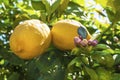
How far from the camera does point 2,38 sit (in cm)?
151

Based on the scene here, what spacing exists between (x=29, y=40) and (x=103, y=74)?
0.24 metres

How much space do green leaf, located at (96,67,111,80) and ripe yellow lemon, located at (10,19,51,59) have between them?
18 centimetres

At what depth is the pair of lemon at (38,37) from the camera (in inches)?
44.3

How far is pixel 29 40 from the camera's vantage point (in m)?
1.12

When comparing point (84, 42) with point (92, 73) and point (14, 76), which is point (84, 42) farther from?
point (14, 76)

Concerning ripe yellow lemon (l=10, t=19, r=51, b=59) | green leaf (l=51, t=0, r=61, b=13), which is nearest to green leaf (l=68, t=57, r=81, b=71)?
ripe yellow lemon (l=10, t=19, r=51, b=59)

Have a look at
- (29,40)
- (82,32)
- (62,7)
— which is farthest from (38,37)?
(62,7)

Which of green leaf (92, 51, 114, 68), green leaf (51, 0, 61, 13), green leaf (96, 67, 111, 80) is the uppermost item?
green leaf (51, 0, 61, 13)

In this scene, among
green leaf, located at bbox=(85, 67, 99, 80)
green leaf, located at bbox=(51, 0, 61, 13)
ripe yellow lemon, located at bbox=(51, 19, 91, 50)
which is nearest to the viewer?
green leaf, located at bbox=(85, 67, 99, 80)

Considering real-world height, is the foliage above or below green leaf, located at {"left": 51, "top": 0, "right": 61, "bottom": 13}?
below

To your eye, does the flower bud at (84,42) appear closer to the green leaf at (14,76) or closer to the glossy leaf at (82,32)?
the glossy leaf at (82,32)

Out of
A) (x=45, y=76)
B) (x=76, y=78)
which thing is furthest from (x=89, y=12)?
(x=45, y=76)

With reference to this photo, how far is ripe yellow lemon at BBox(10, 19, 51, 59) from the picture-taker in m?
1.12

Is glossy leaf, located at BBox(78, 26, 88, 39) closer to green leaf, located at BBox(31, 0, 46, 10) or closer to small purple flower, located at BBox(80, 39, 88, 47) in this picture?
small purple flower, located at BBox(80, 39, 88, 47)
